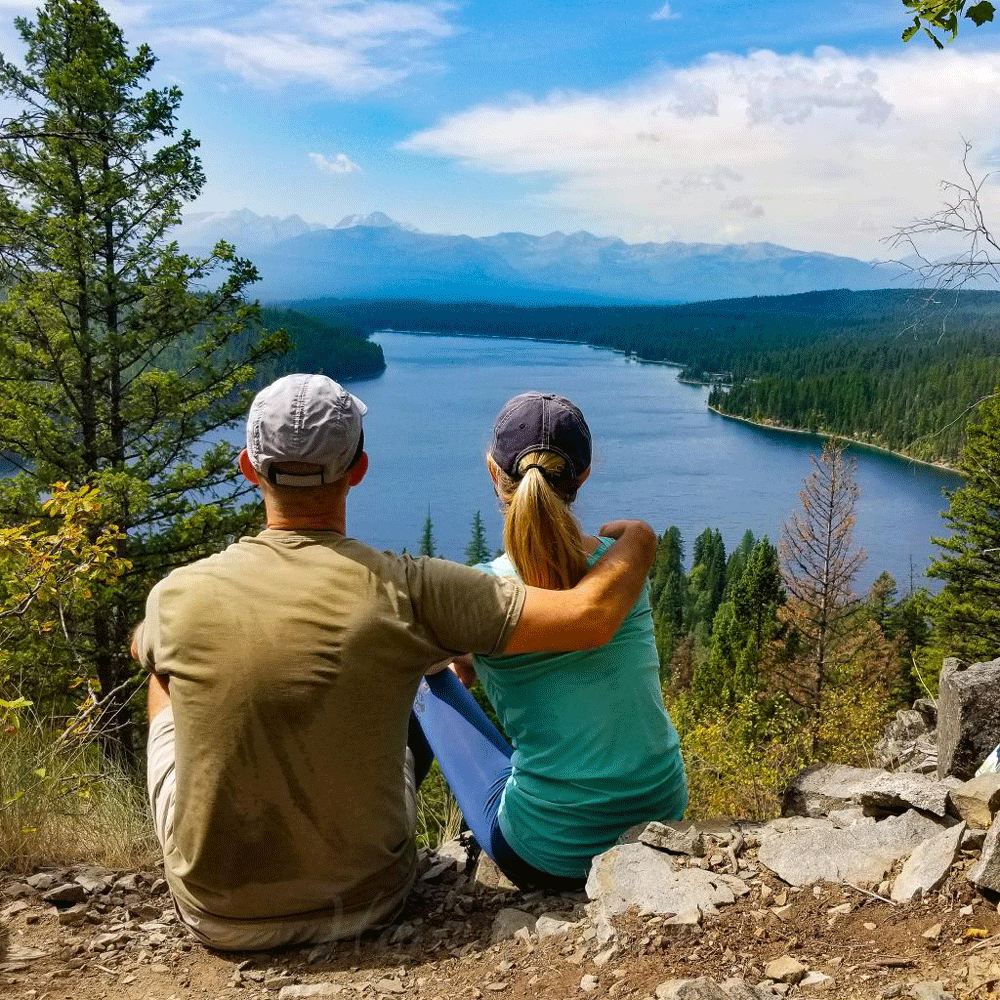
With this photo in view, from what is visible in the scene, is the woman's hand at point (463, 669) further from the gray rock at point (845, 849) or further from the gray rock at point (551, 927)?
the gray rock at point (845, 849)

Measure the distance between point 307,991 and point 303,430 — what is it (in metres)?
1.15

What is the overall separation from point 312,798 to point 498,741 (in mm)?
729

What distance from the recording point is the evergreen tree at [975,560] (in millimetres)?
18344

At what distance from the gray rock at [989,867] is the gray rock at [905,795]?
427 millimetres

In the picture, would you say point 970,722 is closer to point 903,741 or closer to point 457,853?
point 457,853

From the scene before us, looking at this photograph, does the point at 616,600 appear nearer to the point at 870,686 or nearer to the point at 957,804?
the point at 957,804

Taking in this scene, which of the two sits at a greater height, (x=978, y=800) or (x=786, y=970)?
(x=978, y=800)

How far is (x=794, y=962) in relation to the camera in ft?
5.59

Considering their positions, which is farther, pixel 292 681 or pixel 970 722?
Result: pixel 970 722

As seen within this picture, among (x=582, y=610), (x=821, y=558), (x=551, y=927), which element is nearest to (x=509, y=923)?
(x=551, y=927)

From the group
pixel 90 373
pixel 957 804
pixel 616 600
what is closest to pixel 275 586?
pixel 616 600

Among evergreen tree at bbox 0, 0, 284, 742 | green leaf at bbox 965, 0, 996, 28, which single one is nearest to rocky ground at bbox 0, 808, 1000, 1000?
green leaf at bbox 965, 0, 996, 28

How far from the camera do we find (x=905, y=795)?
2.38m

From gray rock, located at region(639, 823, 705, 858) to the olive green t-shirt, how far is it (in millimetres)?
645
